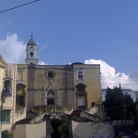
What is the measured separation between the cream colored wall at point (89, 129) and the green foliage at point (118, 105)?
7.88 m

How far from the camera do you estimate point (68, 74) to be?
44094mm

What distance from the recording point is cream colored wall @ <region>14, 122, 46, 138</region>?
2627 centimetres

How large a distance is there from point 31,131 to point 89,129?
7.11m

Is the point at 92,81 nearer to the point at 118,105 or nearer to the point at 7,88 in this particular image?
the point at 118,105

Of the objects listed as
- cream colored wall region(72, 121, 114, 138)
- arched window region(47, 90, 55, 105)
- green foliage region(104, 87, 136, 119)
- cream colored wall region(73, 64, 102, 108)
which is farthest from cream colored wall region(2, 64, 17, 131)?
green foliage region(104, 87, 136, 119)

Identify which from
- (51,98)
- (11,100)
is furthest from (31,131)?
(51,98)

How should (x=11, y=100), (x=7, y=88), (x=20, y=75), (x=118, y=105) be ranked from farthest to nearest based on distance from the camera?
(x=20, y=75)
(x=118, y=105)
(x=7, y=88)
(x=11, y=100)

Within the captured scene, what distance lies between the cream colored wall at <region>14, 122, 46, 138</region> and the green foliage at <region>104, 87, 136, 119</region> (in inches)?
586

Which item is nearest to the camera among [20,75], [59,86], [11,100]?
[11,100]

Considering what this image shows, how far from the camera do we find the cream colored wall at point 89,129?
27.9 meters

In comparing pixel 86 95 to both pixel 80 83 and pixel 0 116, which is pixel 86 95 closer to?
pixel 80 83

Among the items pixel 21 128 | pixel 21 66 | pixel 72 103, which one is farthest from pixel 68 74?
pixel 21 128

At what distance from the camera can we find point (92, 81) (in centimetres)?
4416

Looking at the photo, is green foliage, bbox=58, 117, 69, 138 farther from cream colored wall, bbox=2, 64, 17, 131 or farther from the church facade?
the church facade
